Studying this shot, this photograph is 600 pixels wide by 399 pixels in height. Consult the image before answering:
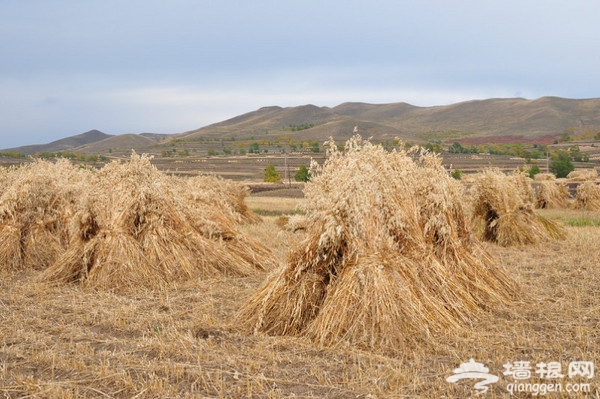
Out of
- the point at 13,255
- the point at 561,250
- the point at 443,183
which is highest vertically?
the point at 443,183

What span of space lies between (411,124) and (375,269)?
6013 inches

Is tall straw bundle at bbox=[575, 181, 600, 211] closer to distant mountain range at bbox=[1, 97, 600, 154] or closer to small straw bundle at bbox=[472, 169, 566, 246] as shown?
small straw bundle at bbox=[472, 169, 566, 246]

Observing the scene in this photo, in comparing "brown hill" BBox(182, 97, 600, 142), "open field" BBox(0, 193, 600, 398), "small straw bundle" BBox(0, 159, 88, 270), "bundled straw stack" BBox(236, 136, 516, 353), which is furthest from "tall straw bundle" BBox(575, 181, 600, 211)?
"brown hill" BBox(182, 97, 600, 142)

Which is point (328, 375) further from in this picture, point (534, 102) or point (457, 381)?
point (534, 102)

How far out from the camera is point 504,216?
14.2 metres

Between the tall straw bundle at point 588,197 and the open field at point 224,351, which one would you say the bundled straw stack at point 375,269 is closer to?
the open field at point 224,351

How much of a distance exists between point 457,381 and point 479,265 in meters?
3.29

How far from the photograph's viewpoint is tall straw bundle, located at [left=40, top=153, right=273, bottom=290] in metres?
9.54

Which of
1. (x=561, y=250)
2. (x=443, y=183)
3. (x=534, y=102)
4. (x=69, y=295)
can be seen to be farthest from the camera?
(x=534, y=102)

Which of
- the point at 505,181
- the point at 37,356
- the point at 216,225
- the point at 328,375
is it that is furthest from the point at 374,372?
the point at 505,181

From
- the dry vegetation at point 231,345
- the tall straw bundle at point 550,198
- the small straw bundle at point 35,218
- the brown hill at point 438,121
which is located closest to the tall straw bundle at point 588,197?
the tall straw bundle at point 550,198

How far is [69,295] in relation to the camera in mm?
8805

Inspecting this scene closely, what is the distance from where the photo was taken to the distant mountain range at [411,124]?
116m

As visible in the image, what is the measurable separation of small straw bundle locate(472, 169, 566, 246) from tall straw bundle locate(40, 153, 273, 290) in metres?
6.10
